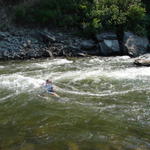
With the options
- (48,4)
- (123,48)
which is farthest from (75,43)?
(48,4)

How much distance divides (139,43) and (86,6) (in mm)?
5999

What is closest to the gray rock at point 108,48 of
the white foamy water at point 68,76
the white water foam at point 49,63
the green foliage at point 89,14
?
the green foliage at point 89,14

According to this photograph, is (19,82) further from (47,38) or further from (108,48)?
(108,48)

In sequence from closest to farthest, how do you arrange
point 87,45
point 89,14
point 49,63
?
point 49,63 < point 87,45 < point 89,14

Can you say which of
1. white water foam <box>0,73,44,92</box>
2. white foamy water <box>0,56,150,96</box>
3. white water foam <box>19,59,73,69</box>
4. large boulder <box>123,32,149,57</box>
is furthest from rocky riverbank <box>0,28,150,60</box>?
white water foam <box>0,73,44,92</box>

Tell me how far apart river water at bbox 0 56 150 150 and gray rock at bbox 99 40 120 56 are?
5.02 m

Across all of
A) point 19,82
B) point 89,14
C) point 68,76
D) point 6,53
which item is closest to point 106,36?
point 89,14

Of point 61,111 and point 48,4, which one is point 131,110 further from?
point 48,4

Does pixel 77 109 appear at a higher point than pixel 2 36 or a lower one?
lower

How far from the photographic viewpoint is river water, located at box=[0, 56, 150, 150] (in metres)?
8.48

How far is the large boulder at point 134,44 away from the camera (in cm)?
2424

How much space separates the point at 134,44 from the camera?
2481cm

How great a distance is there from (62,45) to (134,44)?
5.99 metres

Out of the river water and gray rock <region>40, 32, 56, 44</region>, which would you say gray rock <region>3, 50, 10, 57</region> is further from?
the river water
